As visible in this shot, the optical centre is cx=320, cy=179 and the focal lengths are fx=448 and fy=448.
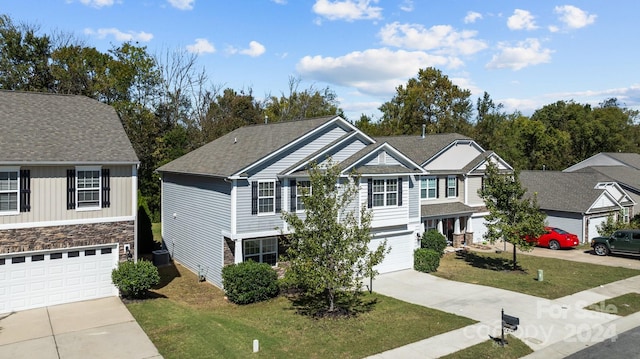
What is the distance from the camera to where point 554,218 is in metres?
34.8

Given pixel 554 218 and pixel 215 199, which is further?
pixel 554 218

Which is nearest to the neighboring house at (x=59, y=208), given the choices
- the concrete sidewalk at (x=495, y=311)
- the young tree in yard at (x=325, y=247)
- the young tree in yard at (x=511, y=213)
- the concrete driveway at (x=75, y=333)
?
the concrete driveway at (x=75, y=333)

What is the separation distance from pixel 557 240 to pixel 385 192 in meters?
15.9

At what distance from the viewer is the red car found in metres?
31.2

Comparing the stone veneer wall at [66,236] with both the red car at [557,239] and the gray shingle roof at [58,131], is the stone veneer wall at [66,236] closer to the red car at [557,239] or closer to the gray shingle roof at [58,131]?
the gray shingle roof at [58,131]

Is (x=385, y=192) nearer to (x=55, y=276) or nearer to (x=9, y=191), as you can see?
(x=55, y=276)

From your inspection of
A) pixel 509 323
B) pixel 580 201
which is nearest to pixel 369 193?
pixel 509 323

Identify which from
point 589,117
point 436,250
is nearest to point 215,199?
point 436,250

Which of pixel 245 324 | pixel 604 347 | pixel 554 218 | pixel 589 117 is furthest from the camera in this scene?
pixel 589 117

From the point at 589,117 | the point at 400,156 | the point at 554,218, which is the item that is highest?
the point at 589,117

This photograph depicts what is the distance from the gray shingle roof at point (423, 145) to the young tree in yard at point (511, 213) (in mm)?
6411

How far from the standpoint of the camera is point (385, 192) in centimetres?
2336

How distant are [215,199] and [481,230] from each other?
69.7 ft

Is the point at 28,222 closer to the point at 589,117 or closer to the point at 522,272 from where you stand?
the point at 522,272
